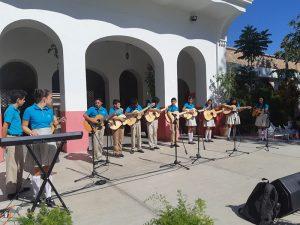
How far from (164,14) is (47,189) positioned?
8.10 m

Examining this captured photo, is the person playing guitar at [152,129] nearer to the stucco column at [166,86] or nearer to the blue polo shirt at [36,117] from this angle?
the stucco column at [166,86]

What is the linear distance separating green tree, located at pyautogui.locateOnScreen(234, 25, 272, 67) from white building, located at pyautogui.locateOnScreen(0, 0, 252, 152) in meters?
2.18

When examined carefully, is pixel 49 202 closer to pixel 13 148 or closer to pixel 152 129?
pixel 13 148

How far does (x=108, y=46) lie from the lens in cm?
1386

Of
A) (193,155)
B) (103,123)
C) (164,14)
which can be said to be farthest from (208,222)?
(164,14)

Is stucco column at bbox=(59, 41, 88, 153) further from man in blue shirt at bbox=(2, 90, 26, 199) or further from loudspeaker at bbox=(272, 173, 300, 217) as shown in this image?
loudspeaker at bbox=(272, 173, 300, 217)

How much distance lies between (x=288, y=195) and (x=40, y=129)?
3798 millimetres

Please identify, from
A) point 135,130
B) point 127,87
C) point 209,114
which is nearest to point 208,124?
point 209,114

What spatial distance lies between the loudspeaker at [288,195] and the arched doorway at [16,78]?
9793 millimetres

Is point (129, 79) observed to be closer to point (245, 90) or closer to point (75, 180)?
point (245, 90)

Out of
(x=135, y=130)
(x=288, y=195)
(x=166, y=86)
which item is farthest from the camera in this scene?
(x=166, y=86)

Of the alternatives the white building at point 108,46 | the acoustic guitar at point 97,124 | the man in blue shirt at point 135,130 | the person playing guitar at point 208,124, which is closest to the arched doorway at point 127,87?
Answer: the white building at point 108,46

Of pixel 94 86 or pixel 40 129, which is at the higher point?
pixel 94 86

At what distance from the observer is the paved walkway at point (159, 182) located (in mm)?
4941
